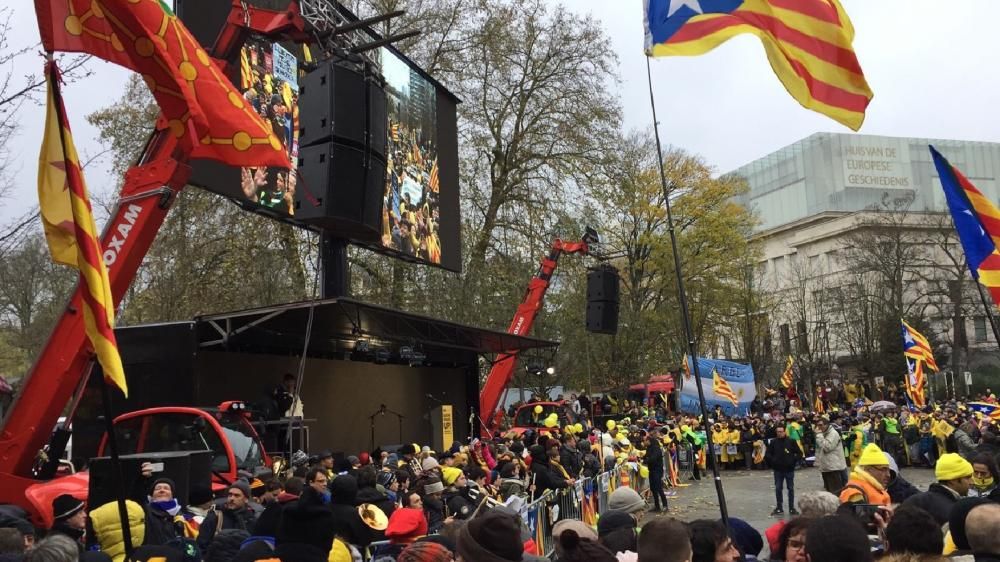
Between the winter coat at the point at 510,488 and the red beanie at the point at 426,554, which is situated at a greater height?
the red beanie at the point at 426,554

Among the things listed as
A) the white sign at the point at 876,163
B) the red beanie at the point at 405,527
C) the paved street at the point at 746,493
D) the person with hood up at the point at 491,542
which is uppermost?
the white sign at the point at 876,163

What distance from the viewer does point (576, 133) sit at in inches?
1264

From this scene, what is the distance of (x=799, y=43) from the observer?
655cm

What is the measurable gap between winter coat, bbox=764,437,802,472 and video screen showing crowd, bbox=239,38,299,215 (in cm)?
999

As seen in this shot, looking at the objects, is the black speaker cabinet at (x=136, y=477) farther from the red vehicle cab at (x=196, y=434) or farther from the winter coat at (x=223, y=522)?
the red vehicle cab at (x=196, y=434)

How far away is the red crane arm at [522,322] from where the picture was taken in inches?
952

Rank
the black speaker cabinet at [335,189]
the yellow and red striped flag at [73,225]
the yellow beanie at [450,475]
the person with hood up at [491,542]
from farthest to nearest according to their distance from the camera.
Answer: the yellow beanie at [450,475] → the black speaker cabinet at [335,189] → the yellow and red striped flag at [73,225] → the person with hood up at [491,542]

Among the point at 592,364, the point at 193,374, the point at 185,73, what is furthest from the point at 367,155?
the point at 592,364

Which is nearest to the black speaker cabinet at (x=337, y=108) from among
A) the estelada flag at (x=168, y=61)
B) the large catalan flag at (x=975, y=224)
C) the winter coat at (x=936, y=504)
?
the estelada flag at (x=168, y=61)

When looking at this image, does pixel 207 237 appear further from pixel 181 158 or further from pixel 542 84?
pixel 181 158

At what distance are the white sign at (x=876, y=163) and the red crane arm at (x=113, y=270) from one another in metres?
76.5

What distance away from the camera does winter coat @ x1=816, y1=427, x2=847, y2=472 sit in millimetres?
15445

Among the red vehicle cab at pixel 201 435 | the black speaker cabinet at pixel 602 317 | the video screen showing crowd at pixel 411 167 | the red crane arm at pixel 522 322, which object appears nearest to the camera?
the red vehicle cab at pixel 201 435

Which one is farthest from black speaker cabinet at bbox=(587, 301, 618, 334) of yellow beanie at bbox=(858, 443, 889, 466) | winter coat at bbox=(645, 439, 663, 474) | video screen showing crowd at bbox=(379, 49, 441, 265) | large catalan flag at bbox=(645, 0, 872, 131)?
large catalan flag at bbox=(645, 0, 872, 131)
